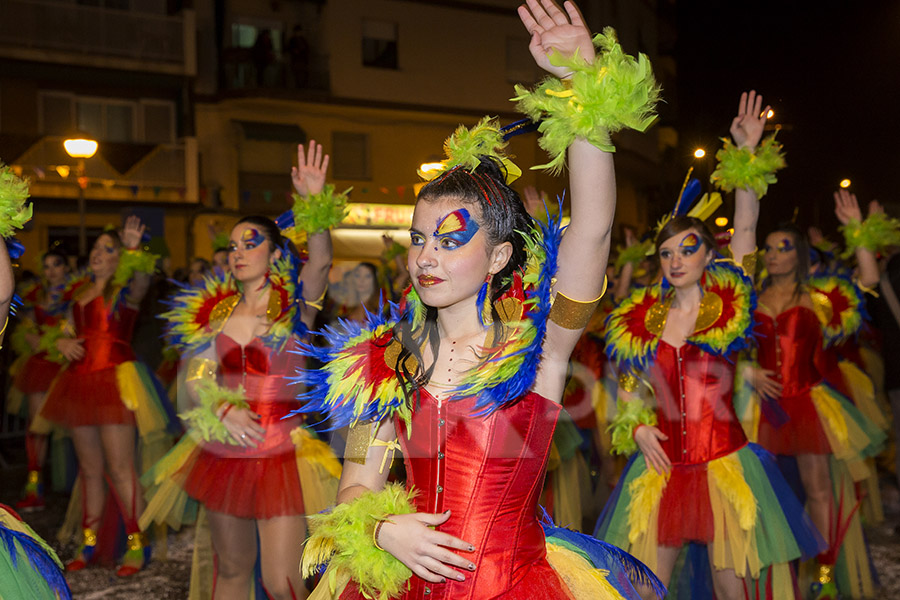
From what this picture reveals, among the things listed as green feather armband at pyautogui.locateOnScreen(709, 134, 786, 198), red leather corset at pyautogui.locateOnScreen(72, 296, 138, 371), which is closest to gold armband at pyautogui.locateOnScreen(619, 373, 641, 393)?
green feather armband at pyautogui.locateOnScreen(709, 134, 786, 198)

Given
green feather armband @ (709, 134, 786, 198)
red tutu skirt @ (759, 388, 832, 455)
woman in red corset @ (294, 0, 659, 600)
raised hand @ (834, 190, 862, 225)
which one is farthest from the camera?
raised hand @ (834, 190, 862, 225)

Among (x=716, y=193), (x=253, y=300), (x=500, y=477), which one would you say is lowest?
(x=500, y=477)

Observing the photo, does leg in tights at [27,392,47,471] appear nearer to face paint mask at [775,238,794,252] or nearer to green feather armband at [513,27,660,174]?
face paint mask at [775,238,794,252]

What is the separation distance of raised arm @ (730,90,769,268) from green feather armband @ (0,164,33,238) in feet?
9.94

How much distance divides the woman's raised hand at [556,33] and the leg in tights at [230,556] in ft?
9.07

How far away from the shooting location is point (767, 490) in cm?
386

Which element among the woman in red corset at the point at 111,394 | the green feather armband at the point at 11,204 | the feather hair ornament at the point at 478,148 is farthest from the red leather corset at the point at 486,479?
the woman in red corset at the point at 111,394

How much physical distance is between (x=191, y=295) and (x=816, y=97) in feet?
19.1

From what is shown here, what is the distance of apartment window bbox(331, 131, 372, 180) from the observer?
21312mm

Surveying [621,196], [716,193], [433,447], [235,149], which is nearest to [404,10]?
[235,149]

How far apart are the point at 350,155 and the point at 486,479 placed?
19.7 m

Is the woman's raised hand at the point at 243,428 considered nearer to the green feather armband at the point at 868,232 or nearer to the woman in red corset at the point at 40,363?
the woman in red corset at the point at 40,363

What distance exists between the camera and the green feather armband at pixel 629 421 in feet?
13.3

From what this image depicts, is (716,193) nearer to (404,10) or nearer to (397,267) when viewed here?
(397,267)
